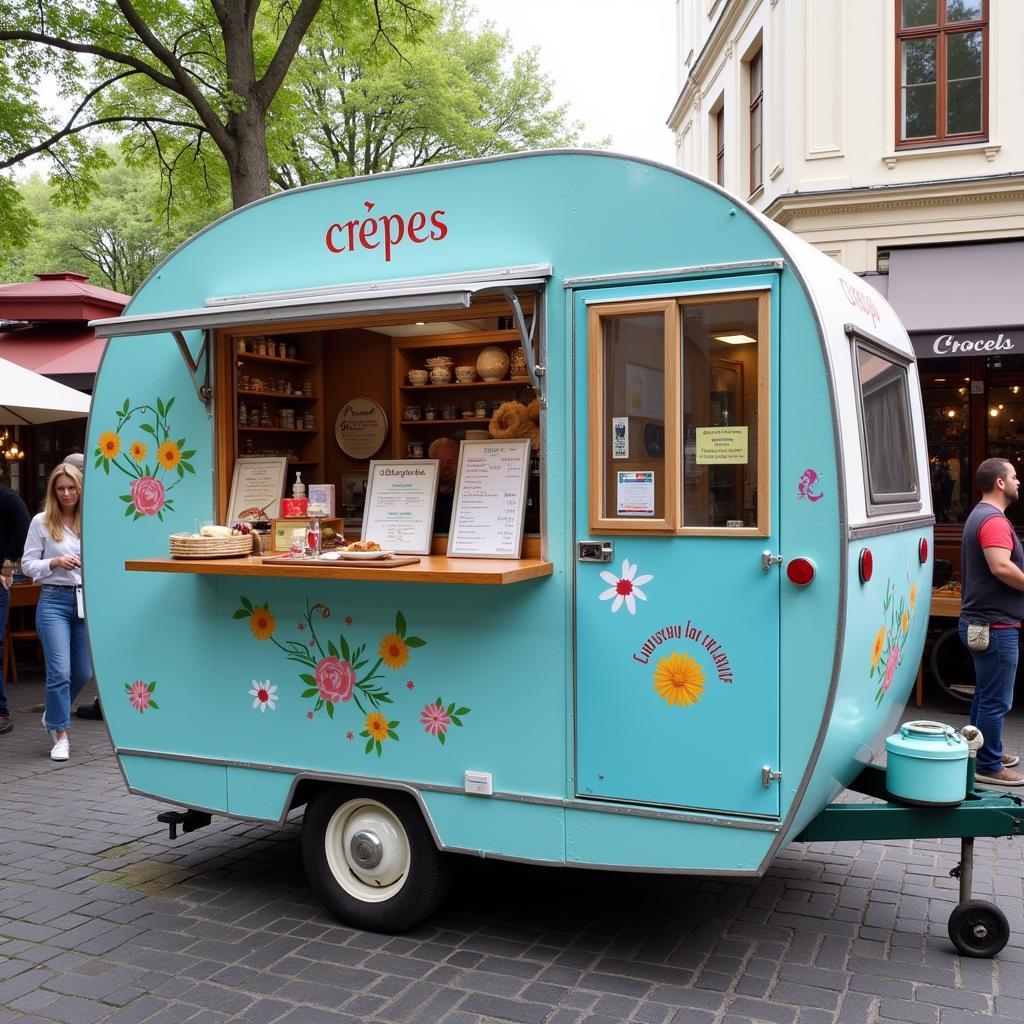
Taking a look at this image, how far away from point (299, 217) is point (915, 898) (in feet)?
13.7

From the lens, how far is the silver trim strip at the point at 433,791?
3818 mm

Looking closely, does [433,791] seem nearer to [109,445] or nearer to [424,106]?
[109,445]

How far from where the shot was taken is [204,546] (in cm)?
464

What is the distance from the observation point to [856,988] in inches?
154

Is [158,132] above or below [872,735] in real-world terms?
above

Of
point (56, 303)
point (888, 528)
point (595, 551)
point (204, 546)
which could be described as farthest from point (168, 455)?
point (56, 303)

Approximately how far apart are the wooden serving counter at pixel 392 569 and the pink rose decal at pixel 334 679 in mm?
380

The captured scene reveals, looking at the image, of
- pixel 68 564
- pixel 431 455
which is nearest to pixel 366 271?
pixel 431 455

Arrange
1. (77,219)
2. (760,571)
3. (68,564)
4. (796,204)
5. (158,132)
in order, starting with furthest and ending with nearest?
(77,219) < (158,132) < (796,204) < (68,564) < (760,571)

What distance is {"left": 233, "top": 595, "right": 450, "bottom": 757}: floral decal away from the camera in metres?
4.42

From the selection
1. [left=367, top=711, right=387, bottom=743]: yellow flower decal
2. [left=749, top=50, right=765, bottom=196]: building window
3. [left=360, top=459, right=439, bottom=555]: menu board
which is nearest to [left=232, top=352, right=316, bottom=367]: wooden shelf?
[left=360, top=459, right=439, bottom=555]: menu board

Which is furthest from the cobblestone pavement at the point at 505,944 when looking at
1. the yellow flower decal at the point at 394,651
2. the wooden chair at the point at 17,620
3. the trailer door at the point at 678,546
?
the wooden chair at the point at 17,620

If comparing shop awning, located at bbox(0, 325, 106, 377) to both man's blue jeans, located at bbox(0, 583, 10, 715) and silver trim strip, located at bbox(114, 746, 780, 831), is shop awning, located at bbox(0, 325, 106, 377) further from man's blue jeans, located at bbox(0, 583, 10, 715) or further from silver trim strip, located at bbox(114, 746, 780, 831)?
silver trim strip, located at bbox(114, 746, 780, 831)

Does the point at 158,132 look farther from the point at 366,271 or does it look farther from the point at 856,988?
the point at 856,988
